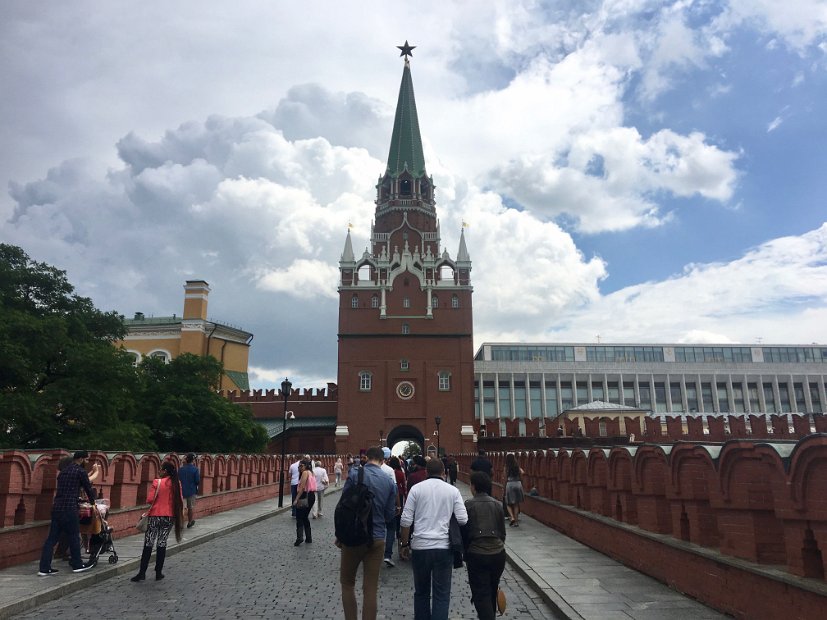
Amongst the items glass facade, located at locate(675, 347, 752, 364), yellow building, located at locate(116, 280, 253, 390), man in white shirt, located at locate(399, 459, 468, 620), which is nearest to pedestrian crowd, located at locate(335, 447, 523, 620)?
man in white shirt, located at locate(399, 459, 468, 620)

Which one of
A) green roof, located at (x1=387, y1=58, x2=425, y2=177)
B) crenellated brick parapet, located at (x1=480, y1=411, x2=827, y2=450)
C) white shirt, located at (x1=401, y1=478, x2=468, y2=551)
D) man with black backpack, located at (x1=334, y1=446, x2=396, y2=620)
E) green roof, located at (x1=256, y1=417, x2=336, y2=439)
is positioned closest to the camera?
white shirt, located at (x1=401, y1=478, x2=468, y2=551)

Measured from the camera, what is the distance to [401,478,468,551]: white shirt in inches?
215

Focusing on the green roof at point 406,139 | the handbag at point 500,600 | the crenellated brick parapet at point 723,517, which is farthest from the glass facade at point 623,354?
the handbag at point 500,600

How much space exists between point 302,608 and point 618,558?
4881 mm

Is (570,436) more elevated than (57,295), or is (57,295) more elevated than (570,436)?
(57,295)

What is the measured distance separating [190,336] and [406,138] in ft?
89.6

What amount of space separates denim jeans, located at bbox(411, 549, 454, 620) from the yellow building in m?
51.3

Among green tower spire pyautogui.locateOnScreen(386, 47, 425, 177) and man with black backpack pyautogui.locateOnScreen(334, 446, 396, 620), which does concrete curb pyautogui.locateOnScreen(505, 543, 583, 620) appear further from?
green tower spire pyautogui.locateOnScreen(386, 47, 425, 177)

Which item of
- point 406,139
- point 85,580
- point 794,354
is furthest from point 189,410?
point 794,354

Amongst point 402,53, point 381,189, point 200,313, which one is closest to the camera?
point 200,313

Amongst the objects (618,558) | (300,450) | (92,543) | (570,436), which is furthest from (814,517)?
(300,450)

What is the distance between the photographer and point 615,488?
9.66 meters

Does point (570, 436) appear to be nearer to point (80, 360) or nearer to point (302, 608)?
point (80, 360)

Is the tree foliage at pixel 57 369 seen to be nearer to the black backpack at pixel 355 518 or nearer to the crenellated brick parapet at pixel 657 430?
the black backpack at pixel 355 518
